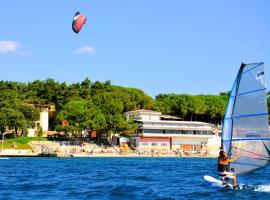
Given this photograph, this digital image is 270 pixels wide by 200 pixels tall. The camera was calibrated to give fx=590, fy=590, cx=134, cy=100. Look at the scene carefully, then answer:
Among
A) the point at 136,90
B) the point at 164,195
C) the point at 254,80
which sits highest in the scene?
the point at 136,90

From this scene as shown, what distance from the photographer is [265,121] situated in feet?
90.7

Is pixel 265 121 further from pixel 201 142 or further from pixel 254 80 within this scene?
pixel 201 142

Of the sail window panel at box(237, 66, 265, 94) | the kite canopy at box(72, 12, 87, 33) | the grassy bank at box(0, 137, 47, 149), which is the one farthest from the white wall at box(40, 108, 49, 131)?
the sail window panel at box(237, 66, 265, 94)

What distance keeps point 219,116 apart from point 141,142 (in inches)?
1194

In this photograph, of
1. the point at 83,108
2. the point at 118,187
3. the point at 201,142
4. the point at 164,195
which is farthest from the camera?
the point at 201,142

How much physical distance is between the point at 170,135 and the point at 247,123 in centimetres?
8704

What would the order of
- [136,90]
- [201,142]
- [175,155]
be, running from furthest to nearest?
1. [136,90]
2. [201,142]
3. [175,155]

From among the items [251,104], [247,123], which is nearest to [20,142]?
[247,123]

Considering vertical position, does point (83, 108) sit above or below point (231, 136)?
above

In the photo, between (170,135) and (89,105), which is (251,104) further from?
(170,135)

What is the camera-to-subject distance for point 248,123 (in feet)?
92.3

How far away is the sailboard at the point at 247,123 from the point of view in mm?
27766

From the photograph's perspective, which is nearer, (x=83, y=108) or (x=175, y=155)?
(x=83, y=108)

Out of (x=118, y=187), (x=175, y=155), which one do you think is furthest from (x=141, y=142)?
(x=118, y=187)
